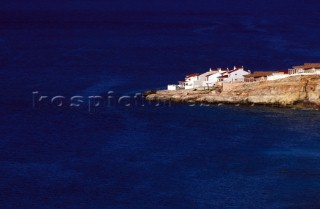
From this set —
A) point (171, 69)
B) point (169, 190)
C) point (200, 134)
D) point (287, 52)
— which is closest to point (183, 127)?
point (200, 134)

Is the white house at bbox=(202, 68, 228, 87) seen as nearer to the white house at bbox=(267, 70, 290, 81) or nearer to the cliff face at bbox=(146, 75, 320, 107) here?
the cliff face at bbox=(146, 75, 320, 107)

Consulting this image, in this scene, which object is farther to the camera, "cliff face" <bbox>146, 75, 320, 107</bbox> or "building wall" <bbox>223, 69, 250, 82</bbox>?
"building wall" <bbox>223, 69, 250, 82</bbox>

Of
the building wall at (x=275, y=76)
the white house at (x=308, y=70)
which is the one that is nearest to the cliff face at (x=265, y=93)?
the building wall at (x=275, y=76)

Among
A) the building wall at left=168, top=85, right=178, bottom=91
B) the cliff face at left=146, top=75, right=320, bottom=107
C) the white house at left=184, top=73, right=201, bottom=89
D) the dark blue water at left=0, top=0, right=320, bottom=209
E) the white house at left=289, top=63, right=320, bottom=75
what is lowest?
the dark blue water at left=0, top=0, right=320, bottom=209

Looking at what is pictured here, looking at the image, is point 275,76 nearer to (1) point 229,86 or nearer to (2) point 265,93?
(2) point 265,93

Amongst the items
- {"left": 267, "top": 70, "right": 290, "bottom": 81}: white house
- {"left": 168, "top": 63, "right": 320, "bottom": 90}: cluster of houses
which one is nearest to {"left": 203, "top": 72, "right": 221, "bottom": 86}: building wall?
{"left": 168, "top": 63, "right": 320, "bottom": 90}: cluster of houses

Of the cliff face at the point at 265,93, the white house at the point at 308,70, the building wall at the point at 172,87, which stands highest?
the white house at the point at 308,70

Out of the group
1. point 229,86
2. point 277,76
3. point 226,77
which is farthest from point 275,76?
point 226,77

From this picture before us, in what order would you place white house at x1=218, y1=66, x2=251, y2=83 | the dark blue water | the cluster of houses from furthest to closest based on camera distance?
white house at x1=218, y1=66, x2=251, y2=83, the cluster of houses, the dark blue water

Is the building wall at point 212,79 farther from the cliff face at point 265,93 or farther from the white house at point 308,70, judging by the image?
the white house at point 308,70
